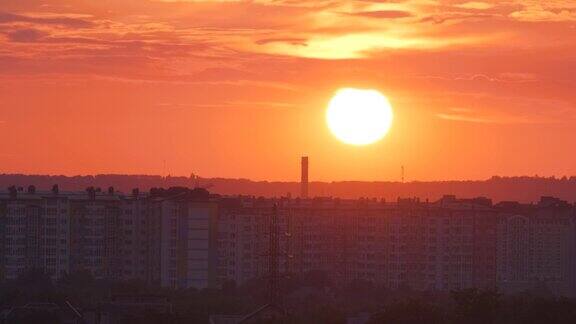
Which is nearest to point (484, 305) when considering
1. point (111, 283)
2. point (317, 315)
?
point (317, 315)

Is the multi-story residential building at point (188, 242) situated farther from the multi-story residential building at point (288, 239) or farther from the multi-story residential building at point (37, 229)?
the multi-story residential building at point (37, 229)

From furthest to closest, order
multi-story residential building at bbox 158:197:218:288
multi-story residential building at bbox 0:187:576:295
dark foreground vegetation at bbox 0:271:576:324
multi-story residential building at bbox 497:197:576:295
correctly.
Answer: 1. multi-story residential building at bbox 497:197:576:295
2. multi-story residential building at bbox 0:187:576:295
3. multi-story residential building at bbox 158:197:218:288
4. dark foreground vegetation at bbox 0:271:576:324

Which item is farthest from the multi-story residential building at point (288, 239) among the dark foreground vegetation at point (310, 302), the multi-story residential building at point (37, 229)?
the dark foreground vegetation at point (310, 302)

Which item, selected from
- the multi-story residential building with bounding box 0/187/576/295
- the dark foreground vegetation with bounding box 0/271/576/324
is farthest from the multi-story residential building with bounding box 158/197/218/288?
the dark foreground vegetation with bounding box 0/271/576/324

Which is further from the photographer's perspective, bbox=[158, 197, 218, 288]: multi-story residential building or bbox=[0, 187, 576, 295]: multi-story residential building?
bbox=[0, 187, 576, 295]: multi-story residential building

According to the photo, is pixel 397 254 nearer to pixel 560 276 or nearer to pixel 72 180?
pixel 560 276

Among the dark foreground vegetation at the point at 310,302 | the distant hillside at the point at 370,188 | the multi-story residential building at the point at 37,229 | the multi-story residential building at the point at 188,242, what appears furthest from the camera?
the distant hillside at the point at 370,188

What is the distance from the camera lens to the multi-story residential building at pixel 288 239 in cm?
9031

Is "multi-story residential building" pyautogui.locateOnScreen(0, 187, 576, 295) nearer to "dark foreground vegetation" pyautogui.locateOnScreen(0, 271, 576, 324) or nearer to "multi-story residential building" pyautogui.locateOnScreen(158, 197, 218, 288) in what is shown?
"multi-story residential building" pyautogui.locateOnScreen(158, 197, 218, 288)

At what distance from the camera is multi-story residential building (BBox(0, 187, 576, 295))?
9031cm

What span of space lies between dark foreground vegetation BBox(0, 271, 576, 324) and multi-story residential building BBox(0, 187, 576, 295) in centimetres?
569

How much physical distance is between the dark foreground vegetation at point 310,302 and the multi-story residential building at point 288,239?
18.7 feet

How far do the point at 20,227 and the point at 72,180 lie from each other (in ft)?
290

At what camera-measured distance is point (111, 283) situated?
81.1m
